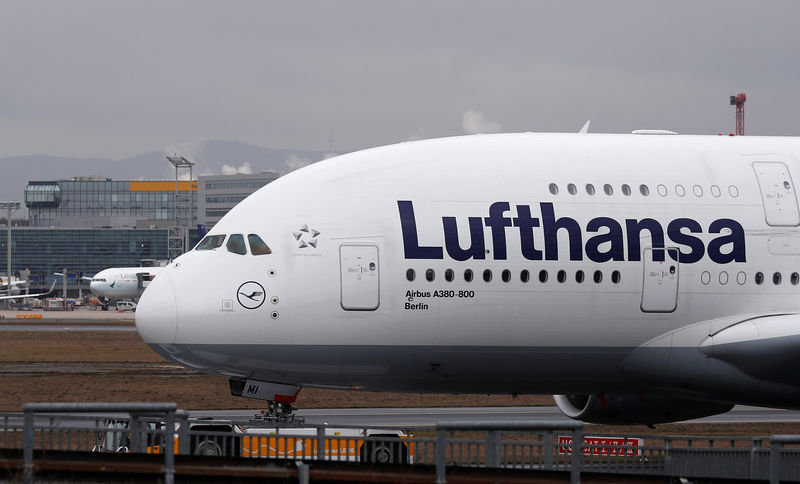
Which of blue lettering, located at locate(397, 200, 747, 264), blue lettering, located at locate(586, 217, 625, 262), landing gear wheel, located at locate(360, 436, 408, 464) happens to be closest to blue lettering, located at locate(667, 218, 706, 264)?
blue lettering, located at locate(397, 200, 747, 264)

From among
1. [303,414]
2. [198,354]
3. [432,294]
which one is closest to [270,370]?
[198,354]

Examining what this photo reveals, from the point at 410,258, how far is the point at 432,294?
77 cm

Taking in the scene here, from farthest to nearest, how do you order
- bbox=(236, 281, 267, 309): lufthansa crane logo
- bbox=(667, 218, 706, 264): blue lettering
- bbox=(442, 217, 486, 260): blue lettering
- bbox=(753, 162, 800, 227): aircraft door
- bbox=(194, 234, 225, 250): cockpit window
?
bbox=(753, 162, 800, 227): aircraft door → bbox=(667, 218, 706, 264): blue lettering → bbox=(194, 234, 225, 250): cockpit window → bbox=(442, 217, 486, 260): blue lettering → bbox=(236, 281, 267, 309): lufthansa crane logo

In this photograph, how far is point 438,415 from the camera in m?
38.2

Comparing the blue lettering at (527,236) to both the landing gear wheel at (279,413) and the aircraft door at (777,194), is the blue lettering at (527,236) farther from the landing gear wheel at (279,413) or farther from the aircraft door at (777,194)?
the landing gear wheel at (279,413)

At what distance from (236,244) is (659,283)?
8020mm

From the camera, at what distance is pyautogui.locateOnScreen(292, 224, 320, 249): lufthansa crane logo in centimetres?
1958

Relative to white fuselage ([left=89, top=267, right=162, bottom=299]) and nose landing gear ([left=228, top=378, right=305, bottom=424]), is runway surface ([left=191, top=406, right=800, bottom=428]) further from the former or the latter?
white fuselage ([left=89, top=267, right=162, bottom=299])

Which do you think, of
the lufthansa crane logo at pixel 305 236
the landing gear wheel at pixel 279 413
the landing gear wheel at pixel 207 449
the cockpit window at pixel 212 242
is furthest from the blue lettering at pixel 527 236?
the landing gear wheel at pixel 207 449

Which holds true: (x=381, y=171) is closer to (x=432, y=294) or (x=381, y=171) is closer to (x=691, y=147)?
(x=432, y=294)

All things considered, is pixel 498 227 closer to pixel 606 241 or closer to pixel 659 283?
pixel 606 241

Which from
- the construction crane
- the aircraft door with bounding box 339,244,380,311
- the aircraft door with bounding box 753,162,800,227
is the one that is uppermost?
the construction crane

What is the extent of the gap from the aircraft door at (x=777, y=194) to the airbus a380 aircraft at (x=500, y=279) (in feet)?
0.12

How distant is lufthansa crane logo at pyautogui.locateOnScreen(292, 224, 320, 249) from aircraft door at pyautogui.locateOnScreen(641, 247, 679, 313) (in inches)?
246
